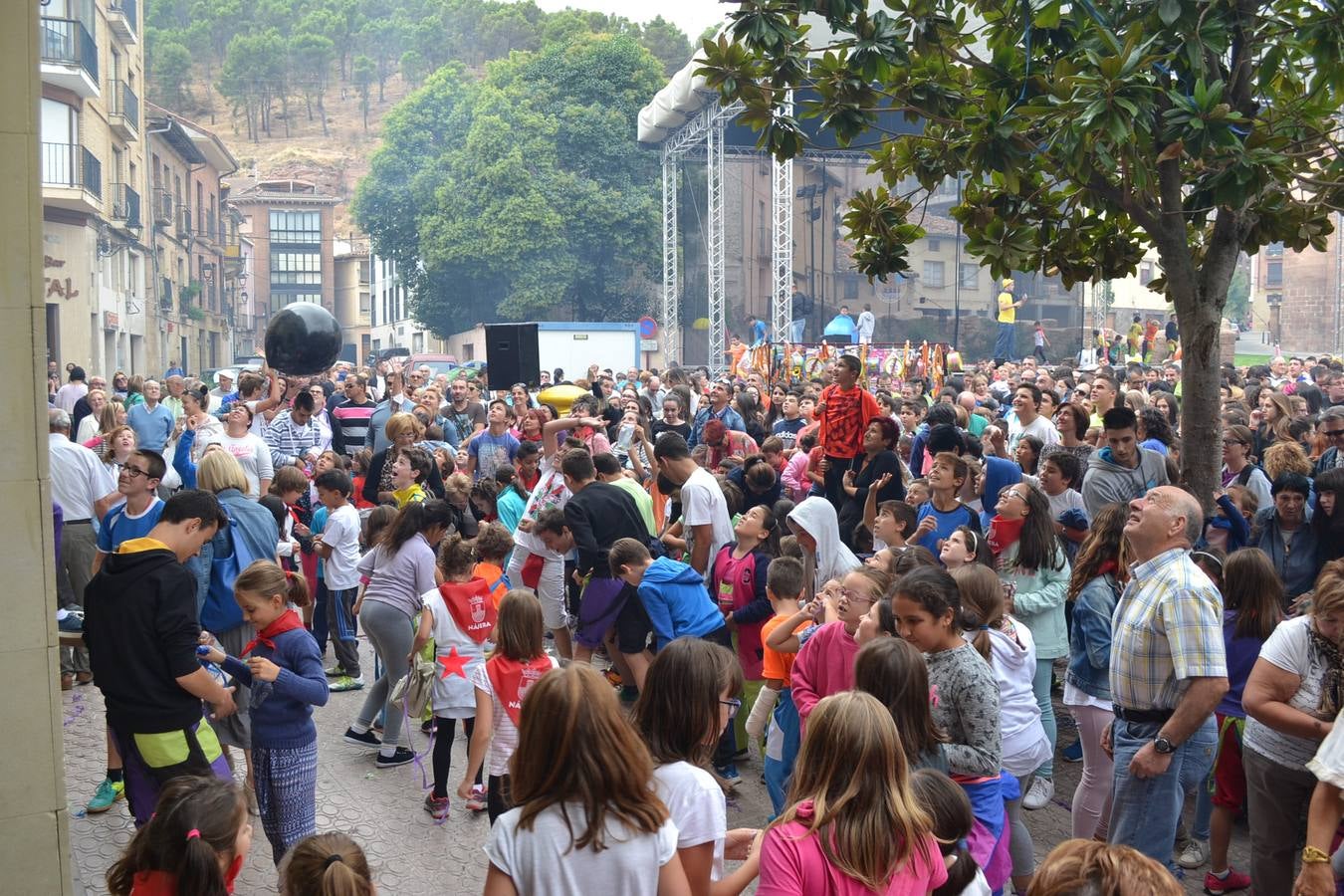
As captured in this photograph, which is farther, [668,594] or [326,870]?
[668,594]

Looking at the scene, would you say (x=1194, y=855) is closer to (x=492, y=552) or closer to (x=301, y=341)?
(x=492, y=552)

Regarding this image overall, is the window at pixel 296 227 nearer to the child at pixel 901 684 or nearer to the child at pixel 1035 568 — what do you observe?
the child at pixel 1035 568

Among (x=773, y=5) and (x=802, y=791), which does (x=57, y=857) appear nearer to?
(x=802, y=791)

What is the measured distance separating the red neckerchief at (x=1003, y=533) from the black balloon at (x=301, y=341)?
732 cm

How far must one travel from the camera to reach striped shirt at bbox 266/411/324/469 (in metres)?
11.0

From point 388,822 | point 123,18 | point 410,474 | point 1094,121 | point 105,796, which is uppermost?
point 123,18

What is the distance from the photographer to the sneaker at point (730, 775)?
21.3 feet

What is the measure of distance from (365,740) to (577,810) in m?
4.86

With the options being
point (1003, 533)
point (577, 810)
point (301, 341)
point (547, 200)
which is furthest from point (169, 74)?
point (577, 810)

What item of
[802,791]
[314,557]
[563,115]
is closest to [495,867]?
[802,791]

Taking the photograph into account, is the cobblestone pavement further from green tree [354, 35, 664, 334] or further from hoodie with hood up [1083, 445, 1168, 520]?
green tree [354, 35, 664, 334]

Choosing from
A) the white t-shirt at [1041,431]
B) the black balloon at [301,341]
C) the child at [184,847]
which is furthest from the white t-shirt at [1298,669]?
the black balloon at [301,341]

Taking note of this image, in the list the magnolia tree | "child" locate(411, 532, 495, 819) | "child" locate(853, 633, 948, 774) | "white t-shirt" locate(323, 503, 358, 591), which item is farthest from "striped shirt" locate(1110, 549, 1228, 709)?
"white t-shirt" locate(323, 503, 358, 591)

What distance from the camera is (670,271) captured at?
3981cm
